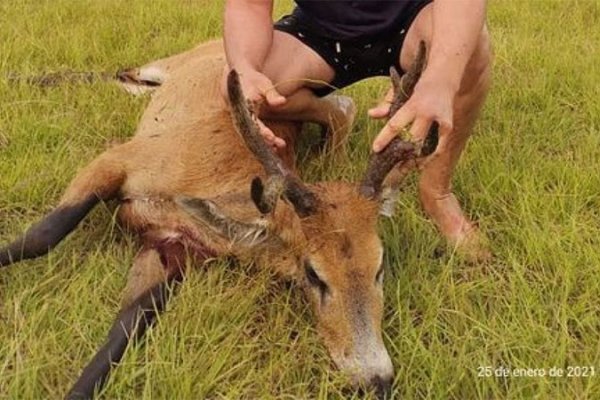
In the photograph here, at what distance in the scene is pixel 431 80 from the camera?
11.1 feet

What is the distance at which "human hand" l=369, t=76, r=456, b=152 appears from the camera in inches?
127

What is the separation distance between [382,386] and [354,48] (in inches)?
82.9

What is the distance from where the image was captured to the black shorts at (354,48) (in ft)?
14.4

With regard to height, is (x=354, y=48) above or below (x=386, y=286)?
above

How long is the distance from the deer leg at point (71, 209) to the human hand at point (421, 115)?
4.59 ft

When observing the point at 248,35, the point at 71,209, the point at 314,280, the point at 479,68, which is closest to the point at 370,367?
the point at 314,280

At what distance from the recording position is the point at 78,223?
3.87 metres

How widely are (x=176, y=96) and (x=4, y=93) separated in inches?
44.6

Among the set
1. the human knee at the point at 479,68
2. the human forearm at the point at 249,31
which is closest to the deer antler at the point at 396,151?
the human knee at the point at 479,68

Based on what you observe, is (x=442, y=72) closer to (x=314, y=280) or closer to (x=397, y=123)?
(x=397, y=123)

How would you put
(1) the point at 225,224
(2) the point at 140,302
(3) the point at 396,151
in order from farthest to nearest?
(1) the point at 225,224 < (2) the point at 140,302 < (3) the point at 396,151

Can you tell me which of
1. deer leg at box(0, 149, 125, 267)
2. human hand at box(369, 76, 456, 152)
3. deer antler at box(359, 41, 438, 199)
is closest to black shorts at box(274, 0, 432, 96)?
deer antler at box(359, 41, 438, 199)

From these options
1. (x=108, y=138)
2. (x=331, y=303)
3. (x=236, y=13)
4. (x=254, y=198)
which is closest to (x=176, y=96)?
(x=108, y=138)

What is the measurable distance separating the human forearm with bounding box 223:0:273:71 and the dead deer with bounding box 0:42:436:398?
0.45 metres
